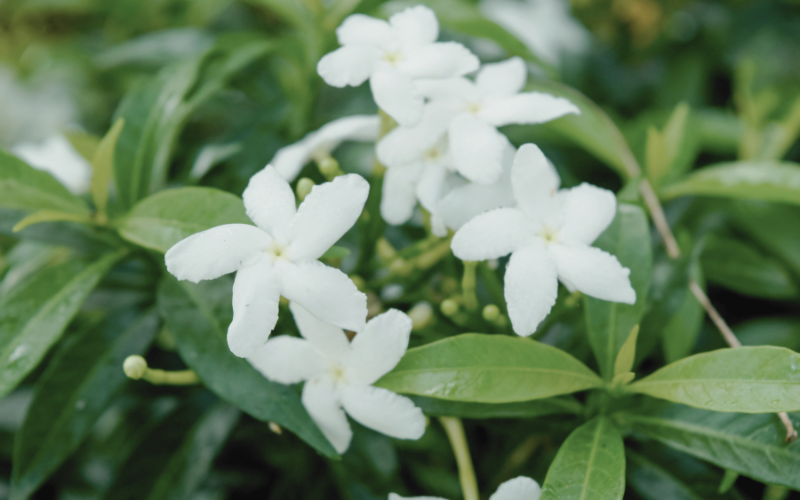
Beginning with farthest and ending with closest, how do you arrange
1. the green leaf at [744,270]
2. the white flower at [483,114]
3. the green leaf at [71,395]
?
the green leaf at [744,270] < the green leaf at [71,395] < the white flower at [483,114]

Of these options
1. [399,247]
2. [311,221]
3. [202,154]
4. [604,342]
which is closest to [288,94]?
[202,154]

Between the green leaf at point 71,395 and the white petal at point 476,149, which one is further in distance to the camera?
the green leaf at point 71,395

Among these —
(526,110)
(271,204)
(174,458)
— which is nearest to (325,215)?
(271,204)

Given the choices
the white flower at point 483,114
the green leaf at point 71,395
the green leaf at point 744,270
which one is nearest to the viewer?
the white flower at point 483,114

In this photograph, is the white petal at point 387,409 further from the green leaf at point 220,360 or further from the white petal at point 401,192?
the white petal at point 401,192

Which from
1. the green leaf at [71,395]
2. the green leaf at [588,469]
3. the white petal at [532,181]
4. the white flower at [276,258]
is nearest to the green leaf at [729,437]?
the green leaf at [588,469]

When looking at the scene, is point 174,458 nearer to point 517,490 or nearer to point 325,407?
point 325,407

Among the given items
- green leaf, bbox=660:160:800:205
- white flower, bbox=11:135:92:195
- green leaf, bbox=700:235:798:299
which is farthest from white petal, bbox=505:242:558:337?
white flower, bbox=11:135:92:195
